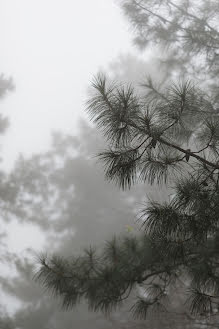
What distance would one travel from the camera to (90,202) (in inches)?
247

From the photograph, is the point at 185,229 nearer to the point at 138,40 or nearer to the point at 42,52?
Answer: the point at 138,40

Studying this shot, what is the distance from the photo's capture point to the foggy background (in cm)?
530

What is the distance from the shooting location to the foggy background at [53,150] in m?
5.30

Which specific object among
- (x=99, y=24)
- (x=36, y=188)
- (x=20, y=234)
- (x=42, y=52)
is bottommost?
(x=20, y=234)

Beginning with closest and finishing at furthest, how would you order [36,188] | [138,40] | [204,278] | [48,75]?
[204,278]
[138,40]
[36,188]
[48,75]

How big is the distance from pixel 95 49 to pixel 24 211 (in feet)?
14.2

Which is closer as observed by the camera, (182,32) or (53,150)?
(182,32)

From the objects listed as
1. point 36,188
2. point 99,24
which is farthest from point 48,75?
point 36,188

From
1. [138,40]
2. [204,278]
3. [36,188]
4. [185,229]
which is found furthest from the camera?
[36,188]

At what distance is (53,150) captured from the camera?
6723 mm

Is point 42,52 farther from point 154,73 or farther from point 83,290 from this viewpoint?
point 83,290

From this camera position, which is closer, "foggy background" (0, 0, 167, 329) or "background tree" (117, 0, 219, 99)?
"background tree" (117, 0, 219, 99)

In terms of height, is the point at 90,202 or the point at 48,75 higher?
the point at 48,75

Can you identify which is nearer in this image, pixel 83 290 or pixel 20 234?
pixel 83 290
